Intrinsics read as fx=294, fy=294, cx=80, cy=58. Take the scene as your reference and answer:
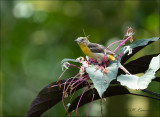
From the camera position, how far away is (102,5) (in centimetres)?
361

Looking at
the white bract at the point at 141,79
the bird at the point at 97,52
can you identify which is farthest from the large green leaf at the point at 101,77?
the bird at the point at 97,52

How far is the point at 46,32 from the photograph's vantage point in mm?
3787

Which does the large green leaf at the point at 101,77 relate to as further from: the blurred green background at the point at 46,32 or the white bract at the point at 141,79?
the blurred green background at the point at 46,32

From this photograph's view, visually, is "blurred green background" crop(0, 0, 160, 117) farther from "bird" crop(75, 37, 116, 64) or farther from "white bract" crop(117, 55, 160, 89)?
"white bract" crop(117, 55, 160, 89)

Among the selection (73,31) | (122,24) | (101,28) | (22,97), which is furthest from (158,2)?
(22,97)

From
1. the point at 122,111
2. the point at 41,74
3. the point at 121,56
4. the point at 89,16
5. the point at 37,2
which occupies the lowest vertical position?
the point at 122,111

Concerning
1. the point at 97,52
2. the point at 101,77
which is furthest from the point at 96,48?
the point at 101,77

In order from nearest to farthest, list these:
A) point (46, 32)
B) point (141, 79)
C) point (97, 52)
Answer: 1. point (141, 79)
2. point (97, 52)
3. point (46, 32)

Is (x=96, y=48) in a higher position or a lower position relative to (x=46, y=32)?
lower

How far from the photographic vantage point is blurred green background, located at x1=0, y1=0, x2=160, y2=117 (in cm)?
333

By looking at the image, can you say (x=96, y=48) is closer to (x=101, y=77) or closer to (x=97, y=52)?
(x=97, y=52)

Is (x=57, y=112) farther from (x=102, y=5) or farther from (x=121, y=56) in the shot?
(x=121, y=56)

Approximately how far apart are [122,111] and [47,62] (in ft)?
3.64

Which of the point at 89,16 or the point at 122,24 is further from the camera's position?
the point at 89,16
